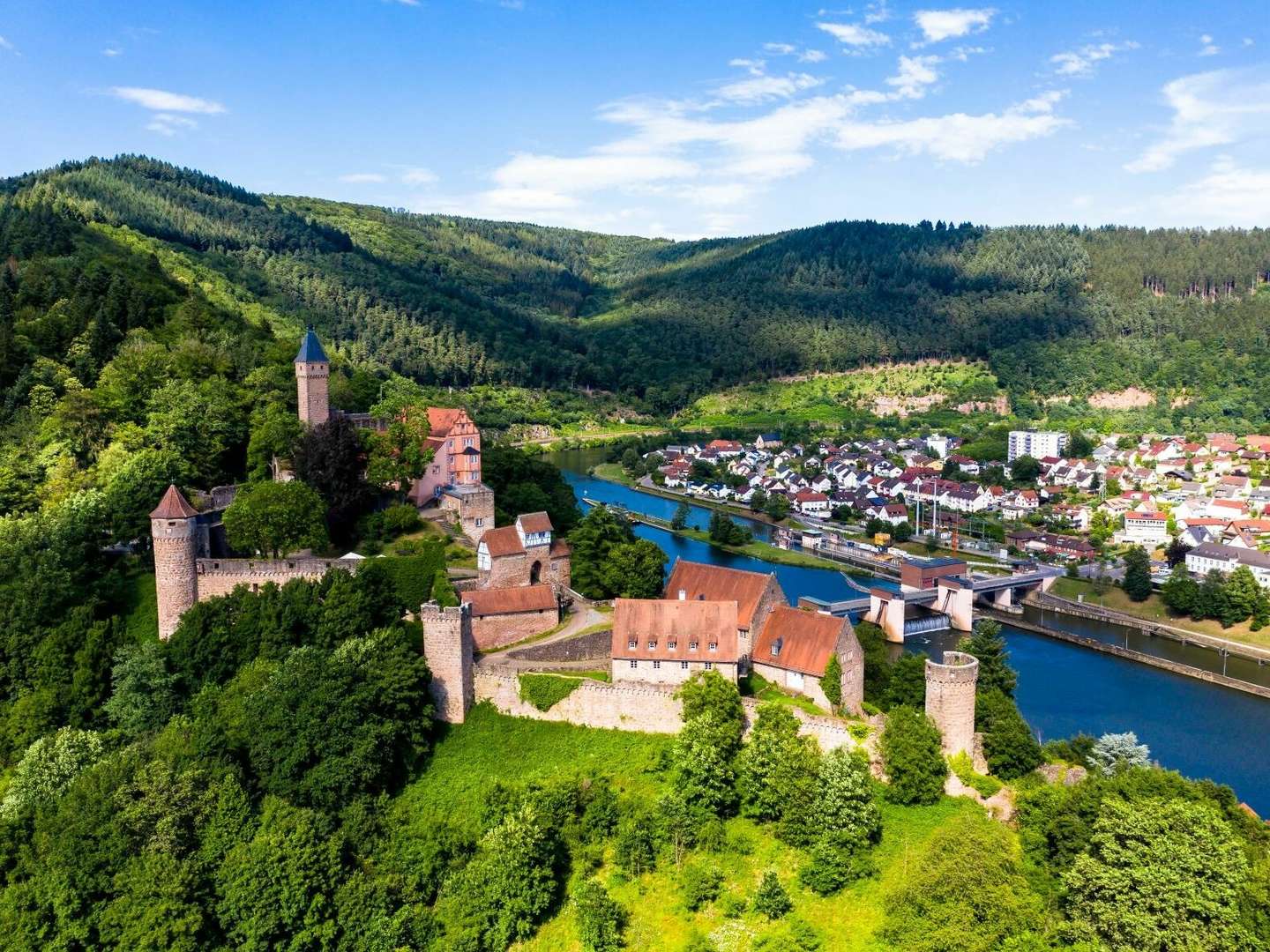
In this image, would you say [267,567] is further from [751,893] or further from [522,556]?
[751,893]

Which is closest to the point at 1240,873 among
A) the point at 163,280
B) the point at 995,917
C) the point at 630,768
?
the point at 995,917

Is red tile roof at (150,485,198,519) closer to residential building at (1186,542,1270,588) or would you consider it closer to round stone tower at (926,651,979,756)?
round stone tower at (926,651,979,756)

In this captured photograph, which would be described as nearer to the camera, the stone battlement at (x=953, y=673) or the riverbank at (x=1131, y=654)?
the stone battlement at (x=953, y=673)

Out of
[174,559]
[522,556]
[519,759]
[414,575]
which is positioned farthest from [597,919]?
[174,559]

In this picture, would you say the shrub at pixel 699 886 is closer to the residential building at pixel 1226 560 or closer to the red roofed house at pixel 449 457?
the red roofed house at pixel 449 457

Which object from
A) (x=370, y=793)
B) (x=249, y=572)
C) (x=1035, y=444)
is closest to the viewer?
(x=370, y=793)

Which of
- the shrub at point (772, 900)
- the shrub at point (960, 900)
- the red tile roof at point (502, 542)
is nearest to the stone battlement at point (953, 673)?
the shrub at point (960, 900)

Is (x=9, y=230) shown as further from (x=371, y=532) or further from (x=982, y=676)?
(x=982, y=676)
